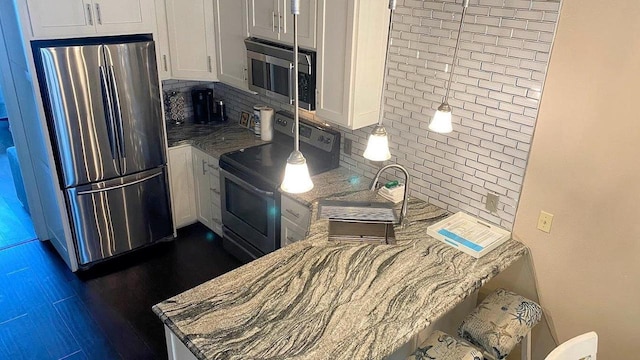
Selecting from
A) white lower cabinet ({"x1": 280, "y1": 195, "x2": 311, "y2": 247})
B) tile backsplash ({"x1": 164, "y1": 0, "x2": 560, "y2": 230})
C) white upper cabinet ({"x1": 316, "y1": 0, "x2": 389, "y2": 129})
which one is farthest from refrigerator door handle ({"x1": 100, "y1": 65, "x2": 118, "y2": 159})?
tile backsplash ({"x1": 164, "y1": 0, "x2": 560, "y2": 230})

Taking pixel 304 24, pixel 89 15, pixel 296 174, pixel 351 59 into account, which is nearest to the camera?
pixel 296 174

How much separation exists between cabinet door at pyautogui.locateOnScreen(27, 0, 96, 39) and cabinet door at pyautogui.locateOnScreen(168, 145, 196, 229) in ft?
3.62

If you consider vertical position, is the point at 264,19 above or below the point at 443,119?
above

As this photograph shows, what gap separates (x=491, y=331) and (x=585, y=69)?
Answer: 1.26 m

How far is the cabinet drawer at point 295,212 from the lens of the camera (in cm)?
301

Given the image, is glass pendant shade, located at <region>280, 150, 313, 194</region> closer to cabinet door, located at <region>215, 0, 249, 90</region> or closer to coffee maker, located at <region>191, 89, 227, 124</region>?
cabinet door, located at <region>215, 0, 249, 90</region>

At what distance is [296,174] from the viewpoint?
189 centimetres

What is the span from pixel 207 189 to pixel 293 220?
120cm

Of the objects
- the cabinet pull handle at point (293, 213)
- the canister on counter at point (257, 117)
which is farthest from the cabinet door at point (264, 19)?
the cabinet pull handle at point (293, 213)

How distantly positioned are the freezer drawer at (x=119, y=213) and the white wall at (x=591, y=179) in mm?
2681

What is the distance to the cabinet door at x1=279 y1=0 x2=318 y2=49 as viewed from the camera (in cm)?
286

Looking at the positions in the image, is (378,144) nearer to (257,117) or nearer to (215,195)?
(257,117)

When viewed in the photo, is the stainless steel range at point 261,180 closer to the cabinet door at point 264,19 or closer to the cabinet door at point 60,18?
the cabinet door at point 264,19

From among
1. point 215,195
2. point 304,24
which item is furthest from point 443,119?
point 215,195
